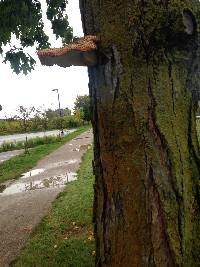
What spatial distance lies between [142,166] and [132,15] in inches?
33.9

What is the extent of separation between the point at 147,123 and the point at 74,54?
1.85 ft

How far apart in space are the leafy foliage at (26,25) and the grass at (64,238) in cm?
265

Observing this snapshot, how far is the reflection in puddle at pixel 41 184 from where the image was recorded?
11.3 m

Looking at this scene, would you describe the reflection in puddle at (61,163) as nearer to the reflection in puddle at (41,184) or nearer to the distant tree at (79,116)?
the reflection in puddle at (41,184)

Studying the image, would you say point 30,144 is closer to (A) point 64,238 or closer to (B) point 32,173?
(B) point 32,173

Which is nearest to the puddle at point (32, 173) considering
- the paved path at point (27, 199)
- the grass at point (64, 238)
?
the paved path at point (27, 199)

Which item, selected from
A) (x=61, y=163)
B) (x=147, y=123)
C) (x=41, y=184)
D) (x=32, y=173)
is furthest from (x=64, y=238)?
(x=61, y=163)

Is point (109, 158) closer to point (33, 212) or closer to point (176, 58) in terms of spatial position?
point (176, 58)

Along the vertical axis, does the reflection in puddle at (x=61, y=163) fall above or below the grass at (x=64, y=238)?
above

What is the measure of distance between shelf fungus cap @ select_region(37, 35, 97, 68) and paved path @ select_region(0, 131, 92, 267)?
418 centimetres

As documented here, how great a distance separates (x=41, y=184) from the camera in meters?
11.8

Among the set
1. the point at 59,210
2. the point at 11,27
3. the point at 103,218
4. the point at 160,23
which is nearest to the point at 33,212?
the point at 59,210

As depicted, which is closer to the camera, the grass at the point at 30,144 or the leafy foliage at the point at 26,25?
the leafy foliage at the point at 26,25

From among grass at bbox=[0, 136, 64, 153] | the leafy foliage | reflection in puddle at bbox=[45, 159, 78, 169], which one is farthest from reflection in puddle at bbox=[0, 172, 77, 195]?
grass at bbox=[0, 136, 64, 153]
